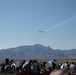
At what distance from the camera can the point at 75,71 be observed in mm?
14289

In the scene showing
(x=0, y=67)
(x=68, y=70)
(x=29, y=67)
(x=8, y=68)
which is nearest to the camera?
(x=68, y=70)

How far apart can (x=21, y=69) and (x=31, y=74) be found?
940 millimetres

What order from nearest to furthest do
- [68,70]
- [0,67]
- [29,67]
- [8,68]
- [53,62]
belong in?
[68,70], [29,67], [53,62], [8,68], [0,67]

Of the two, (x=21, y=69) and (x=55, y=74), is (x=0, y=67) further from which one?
Result: (x=55, y=74)

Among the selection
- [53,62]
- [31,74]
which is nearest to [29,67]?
[31,74]

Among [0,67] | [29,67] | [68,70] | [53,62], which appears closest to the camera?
[68,70]

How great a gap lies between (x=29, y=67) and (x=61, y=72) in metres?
7.15

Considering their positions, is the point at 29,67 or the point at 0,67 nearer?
the point at 29,67

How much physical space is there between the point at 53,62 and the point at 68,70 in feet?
28.0

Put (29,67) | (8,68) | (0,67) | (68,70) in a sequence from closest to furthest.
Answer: (68,70) < (29,67) < (8,68) < (0,67)

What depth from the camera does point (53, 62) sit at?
74.6 ft

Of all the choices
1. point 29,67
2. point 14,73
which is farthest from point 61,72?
point 14,73

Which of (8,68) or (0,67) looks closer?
(8,68)

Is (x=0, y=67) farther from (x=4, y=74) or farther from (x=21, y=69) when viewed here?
(x=21, y=69)
